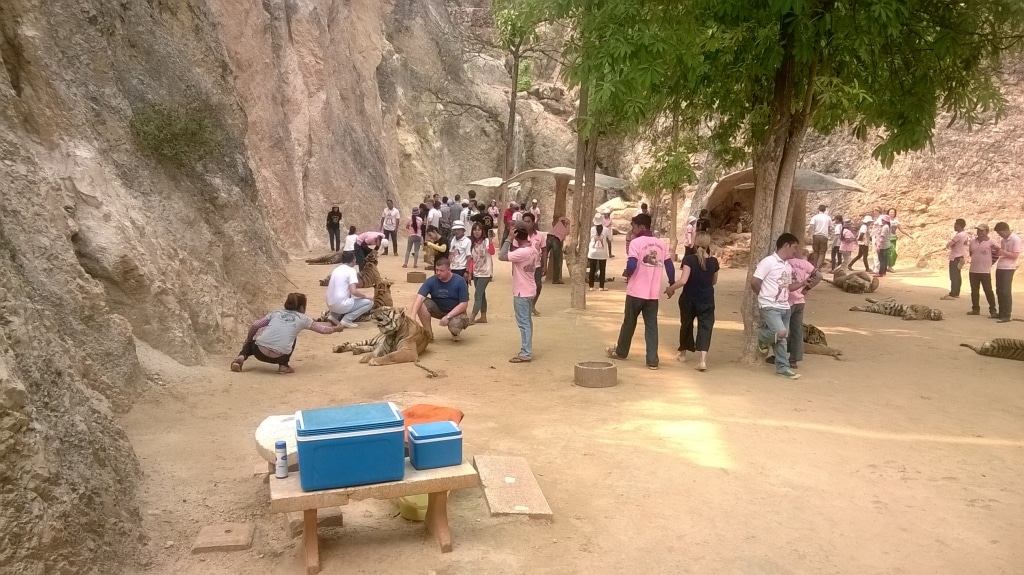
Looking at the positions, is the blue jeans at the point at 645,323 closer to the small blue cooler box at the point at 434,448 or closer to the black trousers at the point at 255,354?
the black trousers at the point at 255,354

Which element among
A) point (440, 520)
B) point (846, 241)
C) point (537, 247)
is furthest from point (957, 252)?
point (440, 520)

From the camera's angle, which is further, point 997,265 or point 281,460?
point 997,265

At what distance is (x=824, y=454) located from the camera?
5.85 metres

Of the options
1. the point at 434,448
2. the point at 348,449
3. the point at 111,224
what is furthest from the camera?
the point at 111,224

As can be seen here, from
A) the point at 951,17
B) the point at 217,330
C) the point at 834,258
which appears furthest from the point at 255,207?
the point at 834,258

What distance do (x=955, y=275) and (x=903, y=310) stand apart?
290 centimetres

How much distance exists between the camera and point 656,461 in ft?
18.4

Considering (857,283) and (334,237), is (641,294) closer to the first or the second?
(857,283)

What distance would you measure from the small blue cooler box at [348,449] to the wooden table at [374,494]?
48 millimetres

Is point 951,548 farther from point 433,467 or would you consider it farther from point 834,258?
point 834,258

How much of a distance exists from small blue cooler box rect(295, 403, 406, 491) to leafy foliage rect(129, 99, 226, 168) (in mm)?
6867

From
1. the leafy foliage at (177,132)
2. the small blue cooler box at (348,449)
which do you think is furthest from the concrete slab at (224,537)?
the leafy foliage at (177,132)

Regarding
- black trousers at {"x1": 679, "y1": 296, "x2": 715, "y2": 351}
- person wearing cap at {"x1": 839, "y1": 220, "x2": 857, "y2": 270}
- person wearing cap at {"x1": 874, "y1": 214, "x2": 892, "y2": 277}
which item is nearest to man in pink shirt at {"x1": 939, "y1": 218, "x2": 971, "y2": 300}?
person wearing cap at {"x1": 874, "y1": 214, "x2": 892, "y2": 277}

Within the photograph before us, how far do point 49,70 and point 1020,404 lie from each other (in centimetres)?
1091
